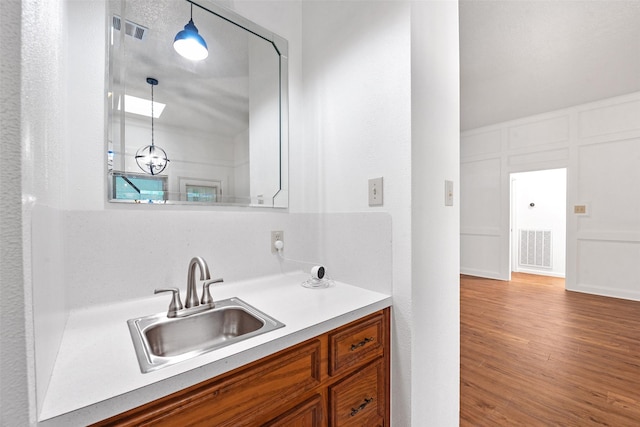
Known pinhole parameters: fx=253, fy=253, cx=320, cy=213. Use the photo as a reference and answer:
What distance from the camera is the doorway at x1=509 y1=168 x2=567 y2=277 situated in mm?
4688

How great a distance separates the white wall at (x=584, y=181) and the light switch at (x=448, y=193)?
12.8ft

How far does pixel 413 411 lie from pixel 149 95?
1.72m

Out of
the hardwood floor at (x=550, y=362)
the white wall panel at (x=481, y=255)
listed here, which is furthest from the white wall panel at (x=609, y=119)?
the hardwood floor at (x=550, y=362)

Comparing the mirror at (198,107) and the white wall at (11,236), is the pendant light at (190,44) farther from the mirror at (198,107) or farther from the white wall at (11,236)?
the white wall at (11,236)

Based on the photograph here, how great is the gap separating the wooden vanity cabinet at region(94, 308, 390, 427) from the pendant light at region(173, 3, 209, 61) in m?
1.33

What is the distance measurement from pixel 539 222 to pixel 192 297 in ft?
20.3

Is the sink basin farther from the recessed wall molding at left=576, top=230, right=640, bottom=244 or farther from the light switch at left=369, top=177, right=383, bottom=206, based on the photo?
the recessed wall molding at left=576, top=230, right=640, bottom=244

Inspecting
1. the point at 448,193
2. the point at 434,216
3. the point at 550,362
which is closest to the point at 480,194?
the point at 550,362

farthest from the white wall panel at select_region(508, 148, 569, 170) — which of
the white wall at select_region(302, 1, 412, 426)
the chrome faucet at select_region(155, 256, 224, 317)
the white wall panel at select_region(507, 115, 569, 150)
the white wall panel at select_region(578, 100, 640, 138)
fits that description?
the chrome faucet at select_region(155, 256, 224, 317)

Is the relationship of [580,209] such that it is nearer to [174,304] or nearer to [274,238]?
[274,238]

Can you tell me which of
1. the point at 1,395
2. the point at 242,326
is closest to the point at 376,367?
the point at 242,326

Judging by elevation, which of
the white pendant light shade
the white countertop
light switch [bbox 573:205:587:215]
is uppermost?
the white pendant light shade

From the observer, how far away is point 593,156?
3564 millimetres

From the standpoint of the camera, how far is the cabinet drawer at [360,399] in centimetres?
88
